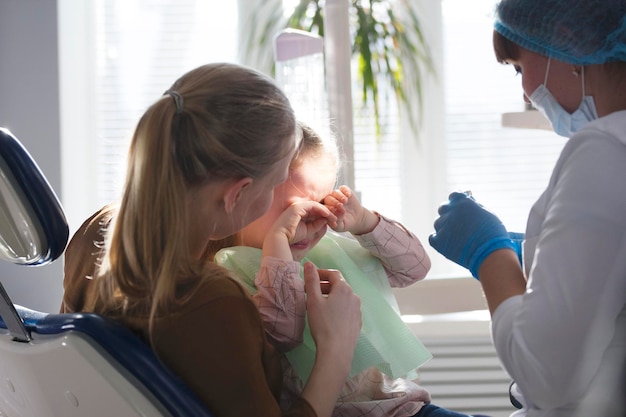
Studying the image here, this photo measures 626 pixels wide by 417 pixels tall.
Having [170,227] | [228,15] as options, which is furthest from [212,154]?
[228,15]

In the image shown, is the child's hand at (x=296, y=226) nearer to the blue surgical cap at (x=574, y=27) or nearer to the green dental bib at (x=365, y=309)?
the green dental bib at (x=365, y=309)

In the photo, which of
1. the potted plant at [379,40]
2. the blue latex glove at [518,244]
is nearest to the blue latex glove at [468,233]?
the blue latex glove at [518,244]

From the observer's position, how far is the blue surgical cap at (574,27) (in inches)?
43.3

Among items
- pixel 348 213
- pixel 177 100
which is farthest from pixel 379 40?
pixel 177 100

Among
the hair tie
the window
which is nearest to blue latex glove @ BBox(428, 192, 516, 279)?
the hair tie

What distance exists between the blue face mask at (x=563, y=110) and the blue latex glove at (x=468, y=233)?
172mm

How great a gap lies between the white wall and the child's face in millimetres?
2380

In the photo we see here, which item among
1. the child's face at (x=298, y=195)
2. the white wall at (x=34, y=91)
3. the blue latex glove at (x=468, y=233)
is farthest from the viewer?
the white wall at (x=34, y=91)

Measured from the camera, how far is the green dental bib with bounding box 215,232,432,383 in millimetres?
1397

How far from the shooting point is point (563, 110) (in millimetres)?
1214

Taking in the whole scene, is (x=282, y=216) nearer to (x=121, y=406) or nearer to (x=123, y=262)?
(x=123, y=262)

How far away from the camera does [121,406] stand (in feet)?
3.24

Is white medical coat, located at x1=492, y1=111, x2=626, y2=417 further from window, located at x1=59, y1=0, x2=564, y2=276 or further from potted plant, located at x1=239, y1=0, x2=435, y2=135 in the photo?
→ window, located at x1=59, y1=0, x2=564, y2=276

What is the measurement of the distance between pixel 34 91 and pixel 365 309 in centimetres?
262
